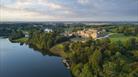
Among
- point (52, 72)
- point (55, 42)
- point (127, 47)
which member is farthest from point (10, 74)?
point (55, 42)

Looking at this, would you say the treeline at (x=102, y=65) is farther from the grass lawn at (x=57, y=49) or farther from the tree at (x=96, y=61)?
the grass lawn at (x=57, y=49)

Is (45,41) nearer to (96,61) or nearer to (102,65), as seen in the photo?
(96,61)

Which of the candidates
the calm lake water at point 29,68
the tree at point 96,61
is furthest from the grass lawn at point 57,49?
the tree at point 96,61

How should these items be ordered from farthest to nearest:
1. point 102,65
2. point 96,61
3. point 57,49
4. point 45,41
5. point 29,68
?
point 45,41 < point 57,49 < point 29,68 < point 96,61 < point 102,65

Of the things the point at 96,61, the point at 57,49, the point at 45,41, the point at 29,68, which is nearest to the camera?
the point at 96,61

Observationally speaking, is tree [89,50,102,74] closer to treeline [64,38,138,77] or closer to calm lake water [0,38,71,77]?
treeline [64,38,138,77]

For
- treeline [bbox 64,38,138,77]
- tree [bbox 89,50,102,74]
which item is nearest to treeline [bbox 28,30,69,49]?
treeline [bbox 64,38,138,77]

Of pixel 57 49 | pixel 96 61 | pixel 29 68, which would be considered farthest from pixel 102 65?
pixel 57 49

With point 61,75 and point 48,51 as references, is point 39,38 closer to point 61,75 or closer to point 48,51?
point 48,51

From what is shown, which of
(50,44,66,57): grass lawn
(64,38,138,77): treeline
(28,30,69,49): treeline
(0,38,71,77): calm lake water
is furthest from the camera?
(28,30,69,49): treeline

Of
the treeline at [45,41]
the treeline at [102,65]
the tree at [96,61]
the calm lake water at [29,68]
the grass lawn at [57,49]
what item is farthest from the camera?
the treeline at [45,41]

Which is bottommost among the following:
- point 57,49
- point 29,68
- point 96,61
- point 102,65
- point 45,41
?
point 57,49
